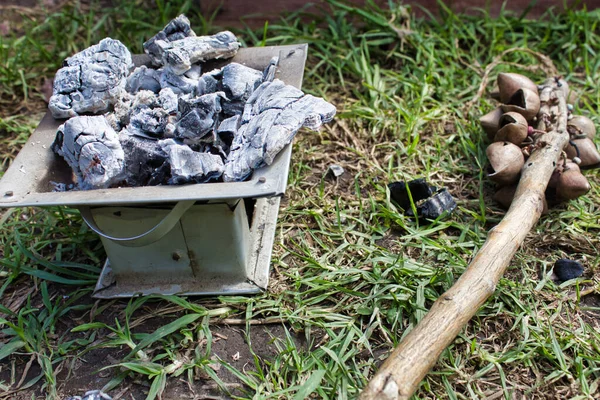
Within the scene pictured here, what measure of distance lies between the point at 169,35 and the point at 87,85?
444 millimetres

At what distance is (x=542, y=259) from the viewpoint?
2.30 m

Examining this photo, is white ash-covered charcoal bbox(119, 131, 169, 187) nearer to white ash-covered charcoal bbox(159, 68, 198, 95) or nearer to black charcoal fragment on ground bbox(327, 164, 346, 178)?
white ash-covered charcoal bbox(159, 68, 198, 95)

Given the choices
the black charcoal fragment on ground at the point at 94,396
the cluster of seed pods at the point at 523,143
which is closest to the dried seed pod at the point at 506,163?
the cluster of seed pods at the point at 523,143

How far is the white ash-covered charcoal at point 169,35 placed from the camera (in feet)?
7.97

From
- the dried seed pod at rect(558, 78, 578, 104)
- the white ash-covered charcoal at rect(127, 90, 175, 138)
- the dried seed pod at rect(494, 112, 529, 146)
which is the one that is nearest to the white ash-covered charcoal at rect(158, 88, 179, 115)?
the white ash-covered charcoal at rect(127, 90, 175, 138)

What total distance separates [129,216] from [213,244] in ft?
0.98

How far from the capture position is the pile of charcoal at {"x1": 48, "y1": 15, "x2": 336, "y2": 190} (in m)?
1.93

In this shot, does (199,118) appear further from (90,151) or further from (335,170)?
(335,170)

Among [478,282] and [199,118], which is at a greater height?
[199,118]

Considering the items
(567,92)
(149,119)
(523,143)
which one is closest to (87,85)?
(149,119)

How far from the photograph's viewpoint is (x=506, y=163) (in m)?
2.43

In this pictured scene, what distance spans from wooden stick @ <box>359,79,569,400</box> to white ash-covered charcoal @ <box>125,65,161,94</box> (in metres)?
1.37

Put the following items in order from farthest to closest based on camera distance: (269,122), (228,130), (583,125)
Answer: (583,125) → (228,130) → (269,122)

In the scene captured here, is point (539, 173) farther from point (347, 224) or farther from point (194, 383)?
point (194, 383)
